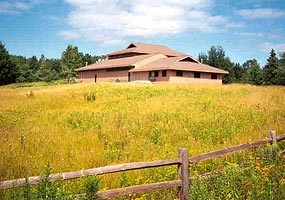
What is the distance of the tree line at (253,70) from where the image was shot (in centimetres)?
7169

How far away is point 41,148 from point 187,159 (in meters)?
5.49

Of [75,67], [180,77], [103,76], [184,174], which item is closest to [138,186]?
[184,174]

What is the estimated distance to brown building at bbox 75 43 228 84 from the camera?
49500 millimetres

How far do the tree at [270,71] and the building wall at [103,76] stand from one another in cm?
3447

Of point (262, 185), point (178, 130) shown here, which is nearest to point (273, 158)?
point (262, 185)

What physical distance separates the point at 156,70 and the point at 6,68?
37364 mm

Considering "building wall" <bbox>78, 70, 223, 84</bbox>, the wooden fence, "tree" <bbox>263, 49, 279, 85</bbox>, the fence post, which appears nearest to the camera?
the wooden fence

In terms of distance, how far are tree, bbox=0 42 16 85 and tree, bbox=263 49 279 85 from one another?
54822 millimetres

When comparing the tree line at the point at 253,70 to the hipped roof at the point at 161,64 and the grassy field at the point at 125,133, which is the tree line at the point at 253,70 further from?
the grassy field at the point at 125,133

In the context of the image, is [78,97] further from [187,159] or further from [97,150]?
[187,159]

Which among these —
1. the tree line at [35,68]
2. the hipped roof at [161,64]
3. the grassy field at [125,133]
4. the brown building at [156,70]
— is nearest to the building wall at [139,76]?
the brown building at [156,70]

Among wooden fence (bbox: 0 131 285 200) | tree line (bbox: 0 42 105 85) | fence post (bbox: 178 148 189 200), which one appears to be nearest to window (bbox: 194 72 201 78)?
tree line (bbox: 0 42 105 85)

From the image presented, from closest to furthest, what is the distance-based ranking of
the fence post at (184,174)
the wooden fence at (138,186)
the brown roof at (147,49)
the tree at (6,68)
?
the wooden fence at (138,186) → the fence post at (184,174) → the brown roof at (147,49) → the tree at (6,68)

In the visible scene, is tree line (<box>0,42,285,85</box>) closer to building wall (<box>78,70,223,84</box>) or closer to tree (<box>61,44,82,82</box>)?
tree (<box>61,44,82,82</box>)
